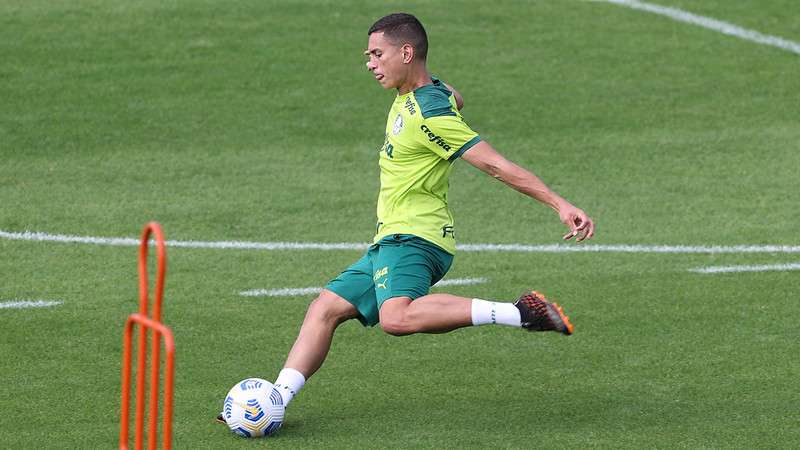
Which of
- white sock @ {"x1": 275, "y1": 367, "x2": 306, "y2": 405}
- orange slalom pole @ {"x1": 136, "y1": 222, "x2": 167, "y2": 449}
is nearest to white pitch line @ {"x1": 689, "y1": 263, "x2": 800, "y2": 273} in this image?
white sock @ {"x1": 275, "y1": 367, "x2": 306, "y2": 405}

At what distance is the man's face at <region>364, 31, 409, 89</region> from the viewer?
7.47 meters

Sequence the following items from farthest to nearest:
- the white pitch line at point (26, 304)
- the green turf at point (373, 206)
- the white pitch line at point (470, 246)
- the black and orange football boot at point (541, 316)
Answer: the white pitch line at point (470, 246), the white pitch line at point (26, 304), the green turf at point (373, 206), the black and orange football boot at point (541, 316)

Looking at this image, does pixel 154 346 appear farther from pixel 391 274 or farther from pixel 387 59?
pixel 387 59

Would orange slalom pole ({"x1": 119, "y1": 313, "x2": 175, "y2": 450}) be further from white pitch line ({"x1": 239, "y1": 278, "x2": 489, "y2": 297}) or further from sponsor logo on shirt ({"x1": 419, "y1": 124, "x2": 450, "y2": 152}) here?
white pitch line ({"x1": 239, "y1": 278, "x2": 489, "y2": 297})

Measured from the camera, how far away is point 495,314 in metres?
7.14

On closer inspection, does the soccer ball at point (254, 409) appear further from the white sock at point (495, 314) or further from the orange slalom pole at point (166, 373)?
the orange slalom pole at point (166, 373)

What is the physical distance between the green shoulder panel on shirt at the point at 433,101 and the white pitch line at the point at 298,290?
8.31 feet

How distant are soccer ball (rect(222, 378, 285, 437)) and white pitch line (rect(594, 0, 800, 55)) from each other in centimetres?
1009

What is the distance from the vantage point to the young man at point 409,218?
23.7ft

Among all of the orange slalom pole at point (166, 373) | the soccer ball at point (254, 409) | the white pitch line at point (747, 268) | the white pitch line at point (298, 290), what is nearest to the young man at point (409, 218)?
the soccer ball at point (254, 409)

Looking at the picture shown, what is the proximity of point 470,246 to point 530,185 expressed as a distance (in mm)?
3674

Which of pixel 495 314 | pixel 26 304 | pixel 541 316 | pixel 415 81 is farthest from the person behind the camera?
pixel 26 304

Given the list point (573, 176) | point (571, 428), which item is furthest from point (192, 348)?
point (573, 176)

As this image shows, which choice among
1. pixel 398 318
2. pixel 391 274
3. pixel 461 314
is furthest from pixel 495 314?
pixel 391 274
